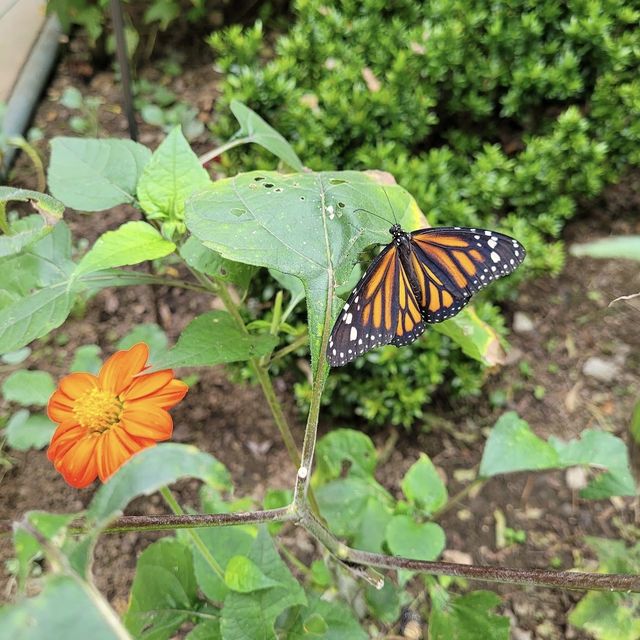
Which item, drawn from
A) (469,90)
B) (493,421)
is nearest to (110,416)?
(493,421)

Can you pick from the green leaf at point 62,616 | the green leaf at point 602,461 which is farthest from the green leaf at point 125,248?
A: the green leaf at point 602,461

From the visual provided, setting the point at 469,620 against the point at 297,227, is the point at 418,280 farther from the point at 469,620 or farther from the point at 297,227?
the point at 469,620

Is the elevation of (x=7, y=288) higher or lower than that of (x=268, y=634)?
higher

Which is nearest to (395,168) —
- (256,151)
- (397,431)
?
(256,151)

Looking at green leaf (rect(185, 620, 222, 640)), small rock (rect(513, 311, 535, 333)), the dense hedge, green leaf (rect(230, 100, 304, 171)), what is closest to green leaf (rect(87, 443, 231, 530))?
green leaf (rect(185, 620, 222, 640))

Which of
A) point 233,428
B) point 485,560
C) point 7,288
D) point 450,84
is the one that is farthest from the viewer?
point 450,84

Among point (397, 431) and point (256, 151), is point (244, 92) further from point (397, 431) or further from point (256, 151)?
point (397, 431)

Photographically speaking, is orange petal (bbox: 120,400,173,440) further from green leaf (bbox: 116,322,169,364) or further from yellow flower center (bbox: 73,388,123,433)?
green leaf (bbox: 116,322,169,364)
